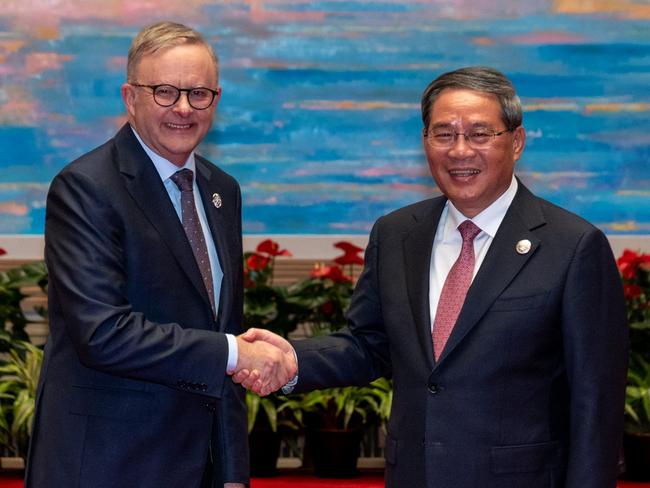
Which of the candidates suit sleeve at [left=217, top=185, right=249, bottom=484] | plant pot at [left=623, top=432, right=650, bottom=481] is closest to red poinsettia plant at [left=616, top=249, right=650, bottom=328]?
plant pot at [left=623, top=432, right=650, bottom=481]

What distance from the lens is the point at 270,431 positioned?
4363 millimetres

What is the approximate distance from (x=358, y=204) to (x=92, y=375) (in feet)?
10.5

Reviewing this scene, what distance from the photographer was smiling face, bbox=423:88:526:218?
8.32ft

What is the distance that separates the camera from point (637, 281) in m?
4.77

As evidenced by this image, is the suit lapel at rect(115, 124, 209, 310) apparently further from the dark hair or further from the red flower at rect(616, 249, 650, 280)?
the red flower at rect(616, 249, 650, 280)

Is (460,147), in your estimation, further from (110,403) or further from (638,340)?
(638,340)

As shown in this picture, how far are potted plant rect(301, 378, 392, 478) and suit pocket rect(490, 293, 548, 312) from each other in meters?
1.96

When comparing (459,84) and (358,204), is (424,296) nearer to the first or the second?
(459,84)

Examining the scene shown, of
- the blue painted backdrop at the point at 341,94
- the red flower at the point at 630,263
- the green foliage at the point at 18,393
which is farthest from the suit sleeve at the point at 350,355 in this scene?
the blue painted backdrop at the point at 341,94

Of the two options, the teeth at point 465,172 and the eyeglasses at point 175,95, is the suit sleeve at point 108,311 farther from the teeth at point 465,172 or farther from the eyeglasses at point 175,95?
the teeth at point 465,172

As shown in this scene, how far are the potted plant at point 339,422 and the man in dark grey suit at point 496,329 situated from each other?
180 centimetres

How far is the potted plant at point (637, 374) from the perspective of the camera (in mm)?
4348

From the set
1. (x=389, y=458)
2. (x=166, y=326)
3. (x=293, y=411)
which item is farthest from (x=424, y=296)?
(x=293, y=411)

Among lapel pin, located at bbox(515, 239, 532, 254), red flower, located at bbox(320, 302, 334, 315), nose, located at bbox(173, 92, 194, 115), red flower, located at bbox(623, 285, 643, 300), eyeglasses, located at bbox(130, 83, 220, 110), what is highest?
eyeglasses, located at bbox(130, 83, 220, 110)
